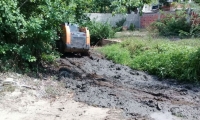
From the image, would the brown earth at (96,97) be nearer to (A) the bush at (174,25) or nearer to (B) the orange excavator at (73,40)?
(B) the orange excavator at (73,40)

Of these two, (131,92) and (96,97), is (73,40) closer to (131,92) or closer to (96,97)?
(131,92)

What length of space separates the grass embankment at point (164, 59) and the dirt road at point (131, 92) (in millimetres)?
355

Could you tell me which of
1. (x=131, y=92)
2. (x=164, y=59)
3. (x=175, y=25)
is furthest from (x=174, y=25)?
(x=131, y=92)

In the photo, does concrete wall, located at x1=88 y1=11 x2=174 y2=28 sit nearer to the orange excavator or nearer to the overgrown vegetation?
the overgrown vegetation

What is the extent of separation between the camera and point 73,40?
10992 millimetres

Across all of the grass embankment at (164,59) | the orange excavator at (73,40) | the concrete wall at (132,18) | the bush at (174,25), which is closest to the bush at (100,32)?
the bush at (174,25)

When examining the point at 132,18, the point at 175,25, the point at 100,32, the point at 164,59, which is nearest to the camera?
the point at 164,59

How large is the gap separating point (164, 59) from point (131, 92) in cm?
257

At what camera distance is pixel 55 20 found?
8062 mm

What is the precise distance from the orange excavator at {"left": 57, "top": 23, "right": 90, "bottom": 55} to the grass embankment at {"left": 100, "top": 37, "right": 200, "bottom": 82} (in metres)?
1.37

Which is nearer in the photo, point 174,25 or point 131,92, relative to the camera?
point 131,92

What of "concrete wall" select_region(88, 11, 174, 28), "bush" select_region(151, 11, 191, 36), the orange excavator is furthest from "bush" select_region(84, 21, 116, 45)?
"concrete wall" select_region(88, 11, 174, 28)

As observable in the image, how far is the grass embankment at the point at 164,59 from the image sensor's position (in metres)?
8.59

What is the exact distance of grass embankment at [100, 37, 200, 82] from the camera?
8586 millimetres
